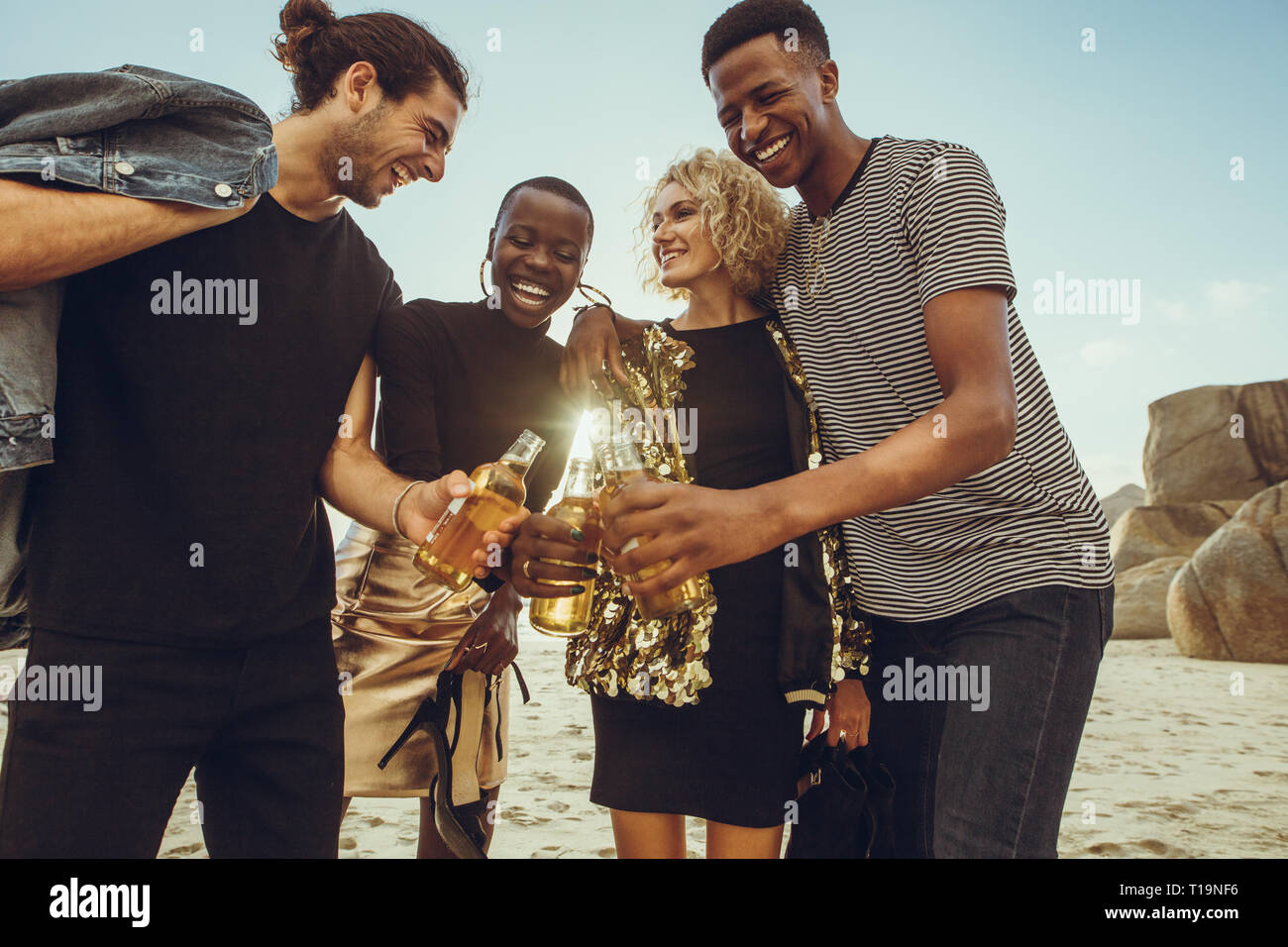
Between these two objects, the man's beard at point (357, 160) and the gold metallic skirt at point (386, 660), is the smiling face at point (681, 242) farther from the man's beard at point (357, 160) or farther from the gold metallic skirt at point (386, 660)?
the gold metallic skirt at point (386, 660)

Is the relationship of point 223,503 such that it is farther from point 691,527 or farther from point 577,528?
point 691,527

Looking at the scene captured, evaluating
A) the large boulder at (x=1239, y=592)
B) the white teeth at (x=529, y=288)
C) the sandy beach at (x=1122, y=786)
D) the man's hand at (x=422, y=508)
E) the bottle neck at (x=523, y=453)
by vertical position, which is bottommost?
the sandy beach at (x=1122, y=786)

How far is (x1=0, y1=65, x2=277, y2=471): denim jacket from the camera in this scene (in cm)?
144

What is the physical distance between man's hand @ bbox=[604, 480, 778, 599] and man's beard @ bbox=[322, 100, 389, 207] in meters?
1.24

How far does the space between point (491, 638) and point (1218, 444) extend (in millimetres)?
18299

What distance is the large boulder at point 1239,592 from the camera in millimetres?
10453

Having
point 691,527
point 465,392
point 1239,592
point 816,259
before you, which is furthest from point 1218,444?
point 691,527

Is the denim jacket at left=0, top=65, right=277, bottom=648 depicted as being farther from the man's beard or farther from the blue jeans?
the blue jeans

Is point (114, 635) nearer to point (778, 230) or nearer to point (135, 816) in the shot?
point (135, 816)

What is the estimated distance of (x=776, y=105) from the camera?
213cm

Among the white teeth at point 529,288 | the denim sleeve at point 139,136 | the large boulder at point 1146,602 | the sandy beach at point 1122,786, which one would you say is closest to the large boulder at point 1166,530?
the large boulder at point 1146,602

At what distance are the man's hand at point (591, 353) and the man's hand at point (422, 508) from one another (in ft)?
2.06

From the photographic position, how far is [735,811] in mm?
2236

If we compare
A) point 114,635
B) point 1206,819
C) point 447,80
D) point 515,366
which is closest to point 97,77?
point 447,80
